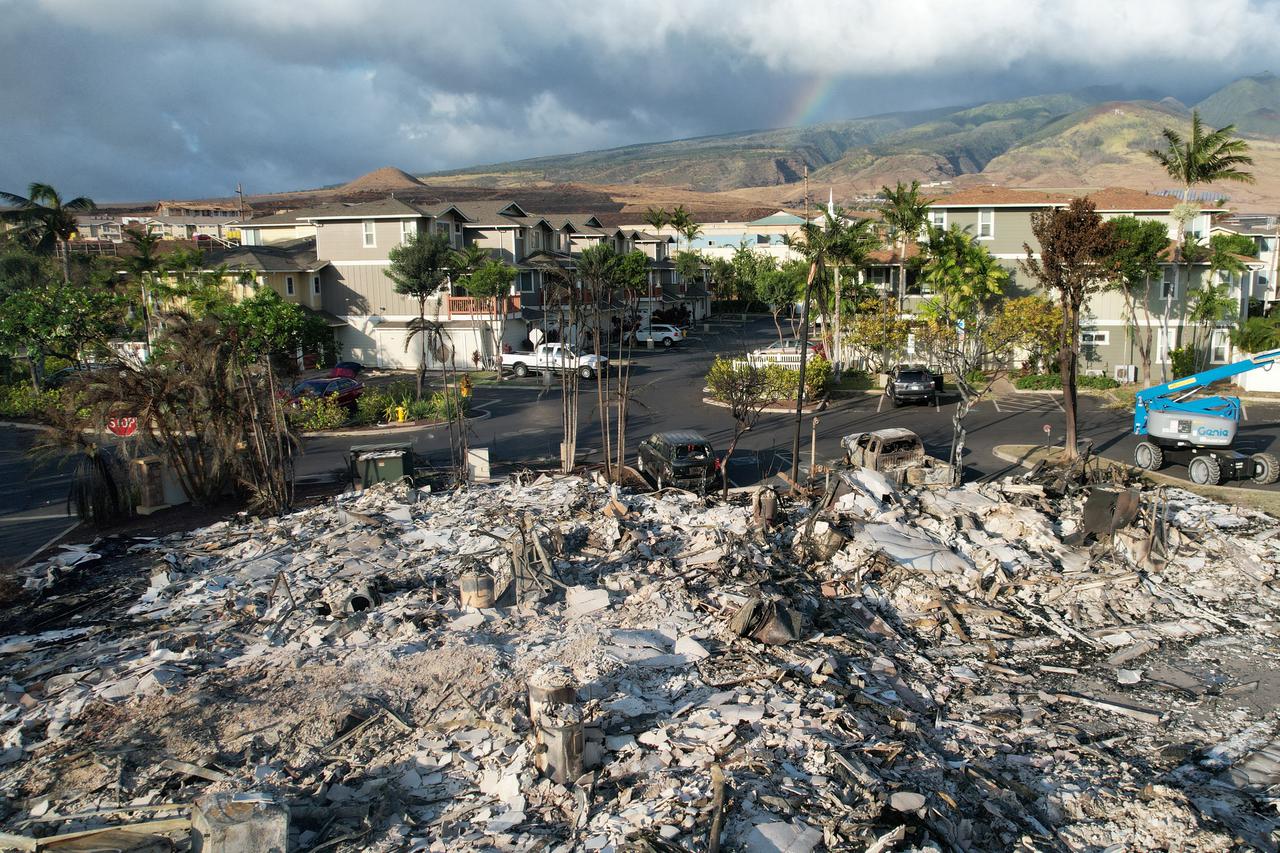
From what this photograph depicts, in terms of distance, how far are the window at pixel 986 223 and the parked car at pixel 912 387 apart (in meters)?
12.9

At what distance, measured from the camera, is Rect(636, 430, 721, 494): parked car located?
21.8 m

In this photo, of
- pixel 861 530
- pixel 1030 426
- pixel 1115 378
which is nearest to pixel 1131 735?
pixel 861 530

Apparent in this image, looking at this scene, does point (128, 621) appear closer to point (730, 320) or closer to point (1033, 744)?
point (1033, 744)

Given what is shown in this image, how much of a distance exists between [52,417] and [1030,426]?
29.5 m

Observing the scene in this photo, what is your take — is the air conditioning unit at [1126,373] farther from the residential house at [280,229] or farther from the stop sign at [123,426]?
the residential house at [280,229]

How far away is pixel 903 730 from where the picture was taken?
420 inches

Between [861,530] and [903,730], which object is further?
[861,530]

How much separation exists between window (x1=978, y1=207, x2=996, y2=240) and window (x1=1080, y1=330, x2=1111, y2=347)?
273 inches

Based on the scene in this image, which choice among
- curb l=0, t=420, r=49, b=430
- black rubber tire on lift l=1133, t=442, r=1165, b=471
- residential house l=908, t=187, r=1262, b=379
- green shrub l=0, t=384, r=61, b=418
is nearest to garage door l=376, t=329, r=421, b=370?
green shrub l=0, t=384, r=61, b=418

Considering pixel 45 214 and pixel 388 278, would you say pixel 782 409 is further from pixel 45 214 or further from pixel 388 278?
pixel 45 214

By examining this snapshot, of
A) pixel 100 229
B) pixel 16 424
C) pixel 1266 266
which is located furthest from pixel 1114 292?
pixel 100 229

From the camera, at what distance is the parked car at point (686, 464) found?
857 inches

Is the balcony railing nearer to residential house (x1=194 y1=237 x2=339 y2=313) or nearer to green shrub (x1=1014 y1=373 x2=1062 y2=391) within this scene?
residential house (x1=194 y1=237 x2=339 y2=313)

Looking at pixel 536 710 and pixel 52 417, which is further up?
pixel 52 417
